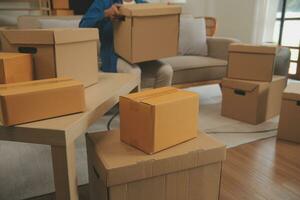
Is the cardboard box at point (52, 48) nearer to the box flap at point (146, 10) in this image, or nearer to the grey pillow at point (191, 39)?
the box flap at point (146, 10)

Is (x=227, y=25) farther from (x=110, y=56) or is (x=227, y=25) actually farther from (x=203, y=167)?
(x=203, y=167)

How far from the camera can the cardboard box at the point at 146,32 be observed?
151 centimetres

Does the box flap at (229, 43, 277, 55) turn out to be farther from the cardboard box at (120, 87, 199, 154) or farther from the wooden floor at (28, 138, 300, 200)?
the cardboard box at (120, 87, 199, 154)

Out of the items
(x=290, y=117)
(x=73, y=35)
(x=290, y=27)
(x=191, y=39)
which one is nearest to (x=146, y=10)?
(x=73, y=35)

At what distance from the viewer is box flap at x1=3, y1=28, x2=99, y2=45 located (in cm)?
94

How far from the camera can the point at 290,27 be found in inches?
140

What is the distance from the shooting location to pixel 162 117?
883mm

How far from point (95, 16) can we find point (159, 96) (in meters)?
1.03

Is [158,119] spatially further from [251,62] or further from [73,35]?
[251,62]

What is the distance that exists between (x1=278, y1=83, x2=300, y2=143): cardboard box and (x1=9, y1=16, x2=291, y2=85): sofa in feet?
1.84

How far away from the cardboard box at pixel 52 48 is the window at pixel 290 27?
309cm

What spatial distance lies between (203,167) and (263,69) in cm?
129

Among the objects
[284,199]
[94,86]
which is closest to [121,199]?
[94,86]

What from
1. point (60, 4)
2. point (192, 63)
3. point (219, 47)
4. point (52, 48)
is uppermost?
point (60, 4)
